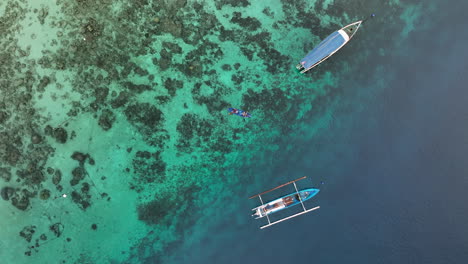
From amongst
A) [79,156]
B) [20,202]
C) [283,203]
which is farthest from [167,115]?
[20,202]

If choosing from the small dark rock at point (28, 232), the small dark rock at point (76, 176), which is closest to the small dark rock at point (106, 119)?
the small dark rock at point (76, 176)

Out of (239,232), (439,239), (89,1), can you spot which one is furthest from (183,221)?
(439,239)

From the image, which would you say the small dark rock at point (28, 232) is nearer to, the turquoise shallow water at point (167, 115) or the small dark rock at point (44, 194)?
the turquoise shallow water at point (167, 115)

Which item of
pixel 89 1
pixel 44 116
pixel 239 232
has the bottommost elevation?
pixel 239 232

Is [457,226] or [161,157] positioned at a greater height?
[161,157]

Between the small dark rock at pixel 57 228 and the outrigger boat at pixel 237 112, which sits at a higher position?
the outrigger boat at pixel 237 112

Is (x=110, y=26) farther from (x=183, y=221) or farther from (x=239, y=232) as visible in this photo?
(x=239, y=232)

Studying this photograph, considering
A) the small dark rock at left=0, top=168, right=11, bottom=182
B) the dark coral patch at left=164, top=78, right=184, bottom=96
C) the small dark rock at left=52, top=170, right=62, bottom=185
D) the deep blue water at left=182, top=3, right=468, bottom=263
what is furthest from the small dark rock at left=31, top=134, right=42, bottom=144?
the deep blue water at left=182, top=3, right=468, bottom=263
